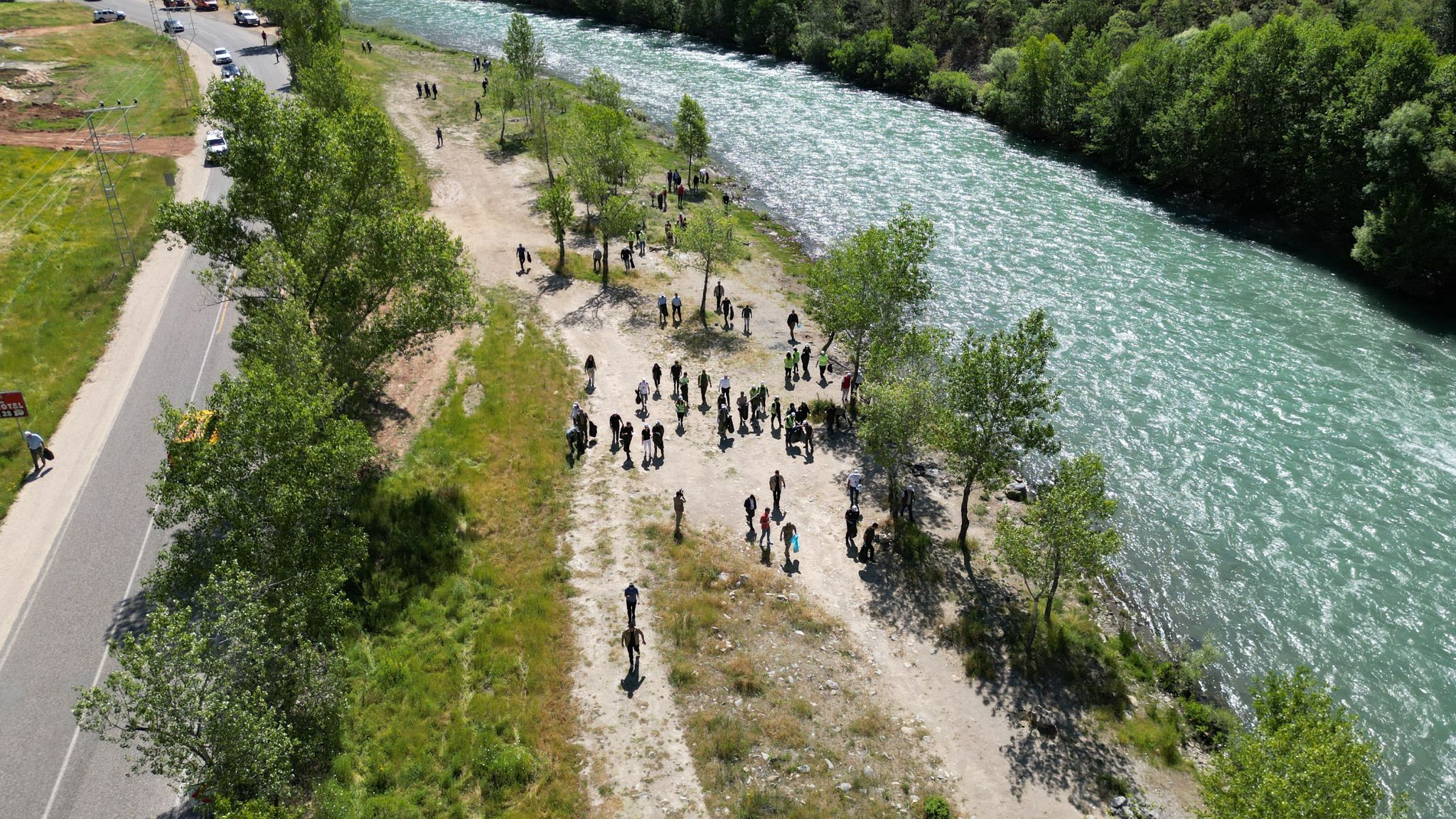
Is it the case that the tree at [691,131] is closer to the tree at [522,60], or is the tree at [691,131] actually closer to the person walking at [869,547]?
the tree at [522,60]

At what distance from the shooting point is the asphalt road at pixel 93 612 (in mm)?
22000

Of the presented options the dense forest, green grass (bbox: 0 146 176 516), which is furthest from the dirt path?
the dense forest

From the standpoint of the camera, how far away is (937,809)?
923 inches

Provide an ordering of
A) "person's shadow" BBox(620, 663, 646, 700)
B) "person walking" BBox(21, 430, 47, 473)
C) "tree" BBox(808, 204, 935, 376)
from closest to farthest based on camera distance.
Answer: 1. "person's shadow" BBox(620, 663, 646, 700)
2. "person walking" BBox(21, 430, 47, 473)
3. "tree" BBox(808, 204, 935, 376)

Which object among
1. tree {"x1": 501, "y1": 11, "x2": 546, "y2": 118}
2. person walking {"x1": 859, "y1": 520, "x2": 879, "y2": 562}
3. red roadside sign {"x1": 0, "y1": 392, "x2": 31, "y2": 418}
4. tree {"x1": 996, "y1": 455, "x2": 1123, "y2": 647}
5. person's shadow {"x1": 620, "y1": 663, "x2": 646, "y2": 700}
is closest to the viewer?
person's shadow {"x1": 620, "y1": 663, "x2": 646, "y2": 700}

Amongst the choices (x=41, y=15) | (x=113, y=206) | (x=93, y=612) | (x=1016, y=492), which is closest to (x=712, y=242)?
(x=1016, y=492)

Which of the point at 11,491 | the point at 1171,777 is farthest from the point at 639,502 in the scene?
the point at 11,491

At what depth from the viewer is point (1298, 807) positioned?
58.1 ft

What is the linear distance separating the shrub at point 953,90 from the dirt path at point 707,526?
46505 mm

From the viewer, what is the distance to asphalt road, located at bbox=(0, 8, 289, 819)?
2200 cm

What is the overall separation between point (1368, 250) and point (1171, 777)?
46947mm

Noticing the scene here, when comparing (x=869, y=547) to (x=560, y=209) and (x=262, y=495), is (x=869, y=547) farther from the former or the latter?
(x=560, y=209)

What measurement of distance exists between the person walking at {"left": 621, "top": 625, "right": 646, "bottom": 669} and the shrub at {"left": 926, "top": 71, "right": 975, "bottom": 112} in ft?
266

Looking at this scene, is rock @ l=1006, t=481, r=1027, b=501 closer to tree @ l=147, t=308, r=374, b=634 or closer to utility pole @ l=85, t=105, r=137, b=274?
tree @ l=147, t=308, r=374, b=634
